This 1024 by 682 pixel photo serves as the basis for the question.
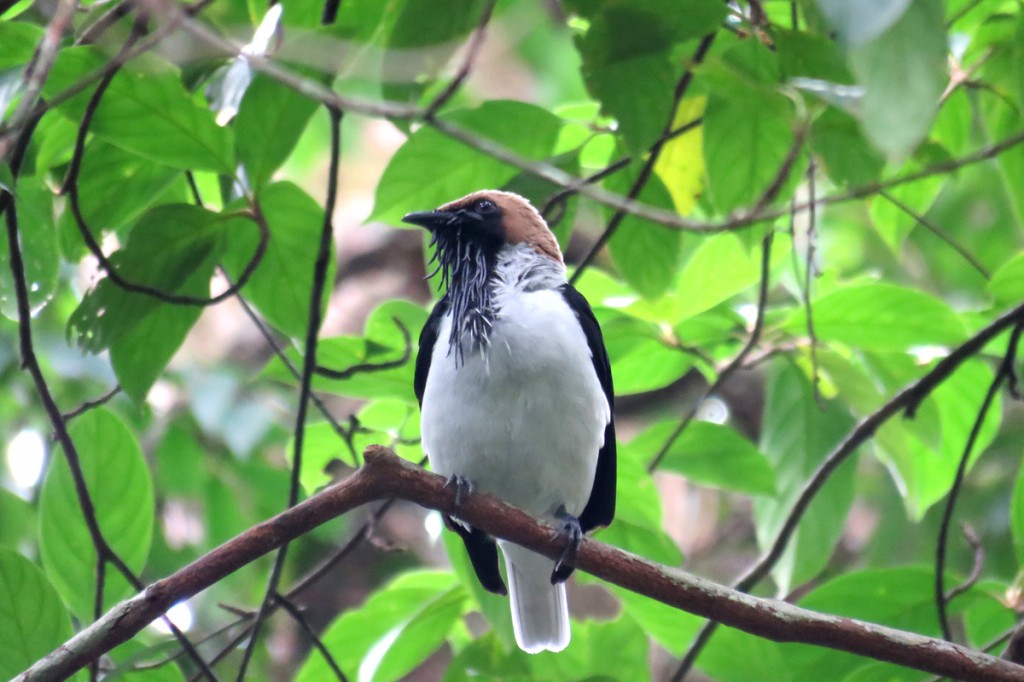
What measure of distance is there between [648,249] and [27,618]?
1885 mm

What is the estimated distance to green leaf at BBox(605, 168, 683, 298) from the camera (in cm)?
321

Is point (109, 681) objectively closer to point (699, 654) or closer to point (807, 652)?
point (699, 654)

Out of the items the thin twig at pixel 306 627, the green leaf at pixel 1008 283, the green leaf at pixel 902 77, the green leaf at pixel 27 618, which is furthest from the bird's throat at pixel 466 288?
the green leaf at pixel 902 77

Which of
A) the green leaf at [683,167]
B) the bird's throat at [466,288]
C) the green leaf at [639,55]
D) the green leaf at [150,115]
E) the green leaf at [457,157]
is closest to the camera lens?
the green leaf at [639,55]

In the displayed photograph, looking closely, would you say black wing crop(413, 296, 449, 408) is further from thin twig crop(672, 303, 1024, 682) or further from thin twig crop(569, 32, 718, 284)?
thin twig crop(672, 303, 1024, 682)

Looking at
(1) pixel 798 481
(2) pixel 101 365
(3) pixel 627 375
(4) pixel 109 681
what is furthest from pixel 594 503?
(2) pixel 101 365

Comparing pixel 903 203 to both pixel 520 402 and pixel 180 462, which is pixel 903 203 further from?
pixel 180 462

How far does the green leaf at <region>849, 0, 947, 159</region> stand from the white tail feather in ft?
7.01

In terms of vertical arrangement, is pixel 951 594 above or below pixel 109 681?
below

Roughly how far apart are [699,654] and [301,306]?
1.55 meters

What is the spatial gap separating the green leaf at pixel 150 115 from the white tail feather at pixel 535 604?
1.65 meters

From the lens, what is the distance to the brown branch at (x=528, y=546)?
221cm

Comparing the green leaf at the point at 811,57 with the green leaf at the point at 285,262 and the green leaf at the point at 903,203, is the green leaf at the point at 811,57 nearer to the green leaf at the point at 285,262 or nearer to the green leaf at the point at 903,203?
the green leaf at the point at 903,203

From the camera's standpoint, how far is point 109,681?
8.40 ft
